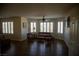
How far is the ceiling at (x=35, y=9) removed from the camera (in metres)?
2.80

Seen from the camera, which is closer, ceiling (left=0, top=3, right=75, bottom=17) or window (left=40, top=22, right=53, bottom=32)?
ceiling (left=0, top=3, right=75, bottom=17)

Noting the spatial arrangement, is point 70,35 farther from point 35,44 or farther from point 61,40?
point 35,44

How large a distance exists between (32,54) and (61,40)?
70 cm

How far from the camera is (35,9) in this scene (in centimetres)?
285

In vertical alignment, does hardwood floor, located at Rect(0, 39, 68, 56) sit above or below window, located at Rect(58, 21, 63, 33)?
below

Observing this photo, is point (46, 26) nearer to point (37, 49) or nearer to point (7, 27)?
point (37, 49)

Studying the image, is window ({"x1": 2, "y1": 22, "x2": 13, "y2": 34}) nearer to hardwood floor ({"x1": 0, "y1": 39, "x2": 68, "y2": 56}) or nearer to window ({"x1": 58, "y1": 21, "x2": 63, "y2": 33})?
hardwood floor ({"x1": 0, "y1": 39, "x2": 68, "y2": 56})

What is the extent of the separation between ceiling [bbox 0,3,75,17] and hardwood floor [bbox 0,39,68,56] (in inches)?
24.0

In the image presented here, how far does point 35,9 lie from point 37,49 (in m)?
0.87

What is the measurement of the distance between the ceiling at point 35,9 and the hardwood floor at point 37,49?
0.61 metres

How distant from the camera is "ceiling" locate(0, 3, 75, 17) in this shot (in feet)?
9.18

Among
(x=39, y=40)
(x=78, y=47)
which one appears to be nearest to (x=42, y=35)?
(x=39, y=40)

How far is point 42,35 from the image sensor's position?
297 cm

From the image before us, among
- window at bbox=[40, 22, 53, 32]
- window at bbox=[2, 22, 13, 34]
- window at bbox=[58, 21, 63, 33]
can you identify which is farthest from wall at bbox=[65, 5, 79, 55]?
window at bbox=[2, 22, 13, 34]
